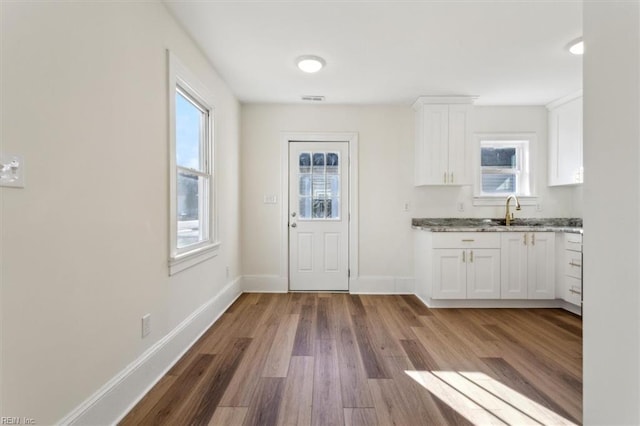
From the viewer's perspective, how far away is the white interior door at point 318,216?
3822 mm

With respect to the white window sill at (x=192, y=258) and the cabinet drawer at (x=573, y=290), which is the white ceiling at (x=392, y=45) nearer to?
the white window sill at (x=192, y=258)

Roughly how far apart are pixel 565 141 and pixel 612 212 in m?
3.74

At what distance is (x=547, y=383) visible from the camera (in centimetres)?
183

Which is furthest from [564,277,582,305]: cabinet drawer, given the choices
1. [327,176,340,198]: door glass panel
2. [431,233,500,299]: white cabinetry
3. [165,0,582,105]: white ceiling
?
[327,176,340,198]: door glass panel

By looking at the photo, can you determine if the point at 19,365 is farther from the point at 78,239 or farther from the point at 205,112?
the point at 205,112

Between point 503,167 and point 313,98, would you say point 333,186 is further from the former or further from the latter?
point 503,167

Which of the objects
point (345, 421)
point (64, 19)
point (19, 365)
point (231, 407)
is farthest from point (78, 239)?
point (345, 421)

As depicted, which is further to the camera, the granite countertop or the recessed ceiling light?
the granite countertop

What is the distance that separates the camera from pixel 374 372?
193 cm

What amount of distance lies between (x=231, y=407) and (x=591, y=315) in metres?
1.66

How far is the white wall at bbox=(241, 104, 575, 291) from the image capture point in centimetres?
379

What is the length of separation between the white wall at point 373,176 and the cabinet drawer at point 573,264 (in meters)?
1.03

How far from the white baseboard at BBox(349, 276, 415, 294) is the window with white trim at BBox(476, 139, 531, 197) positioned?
1.55m

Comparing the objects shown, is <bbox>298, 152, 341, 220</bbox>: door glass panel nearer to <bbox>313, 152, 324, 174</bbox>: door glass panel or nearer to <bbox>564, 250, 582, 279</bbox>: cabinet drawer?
<bbox>313, 152, 324, 174</bbox>: door glass panel
